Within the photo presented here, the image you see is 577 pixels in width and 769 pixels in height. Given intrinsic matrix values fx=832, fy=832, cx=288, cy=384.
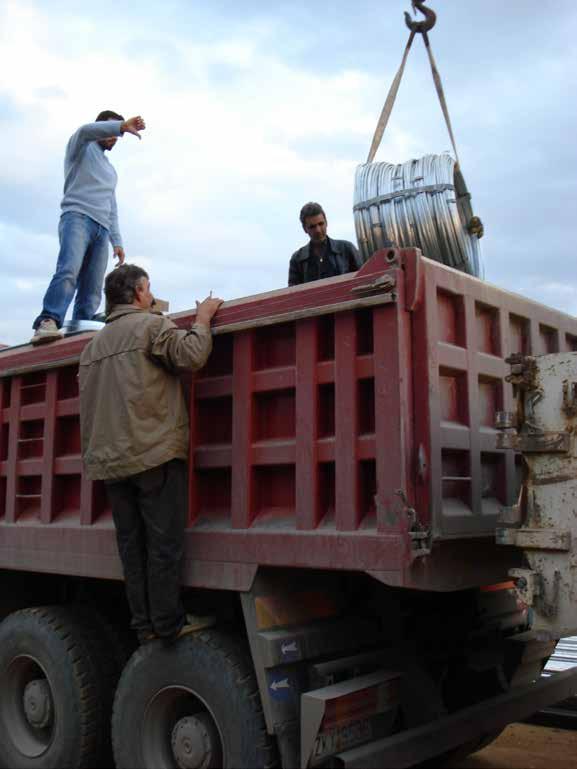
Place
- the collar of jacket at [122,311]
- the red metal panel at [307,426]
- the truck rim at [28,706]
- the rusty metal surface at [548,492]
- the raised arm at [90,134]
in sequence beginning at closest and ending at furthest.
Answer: the rusty metal surface at [548,492] → the red metal panel at [307,426] → the collar of jacket at [122,311] → the truck rim at [28,706] → the raised arm at [90,134]

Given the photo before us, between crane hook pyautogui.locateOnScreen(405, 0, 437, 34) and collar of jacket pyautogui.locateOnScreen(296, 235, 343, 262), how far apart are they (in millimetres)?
1383

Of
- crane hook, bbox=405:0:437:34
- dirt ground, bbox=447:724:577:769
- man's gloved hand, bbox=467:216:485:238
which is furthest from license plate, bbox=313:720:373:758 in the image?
crane hook, bbox=405:0:437:34

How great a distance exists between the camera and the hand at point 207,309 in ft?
12.6

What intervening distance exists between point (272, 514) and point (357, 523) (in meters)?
0.51

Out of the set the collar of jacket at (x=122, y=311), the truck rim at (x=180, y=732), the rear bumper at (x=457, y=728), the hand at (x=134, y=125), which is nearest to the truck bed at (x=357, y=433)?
the collar of jacket at (x=122, y=311)

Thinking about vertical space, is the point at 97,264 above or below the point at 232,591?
above

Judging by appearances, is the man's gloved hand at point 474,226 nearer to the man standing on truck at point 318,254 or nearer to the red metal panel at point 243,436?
the man standing on truck at point 318,254

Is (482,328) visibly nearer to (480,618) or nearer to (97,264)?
(480,618)

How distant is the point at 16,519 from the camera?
494 centimetres

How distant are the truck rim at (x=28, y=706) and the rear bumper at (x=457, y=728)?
2.00 m

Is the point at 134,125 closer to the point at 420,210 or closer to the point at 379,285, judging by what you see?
the point at 420,210

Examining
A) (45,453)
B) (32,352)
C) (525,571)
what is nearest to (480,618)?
(525,571)

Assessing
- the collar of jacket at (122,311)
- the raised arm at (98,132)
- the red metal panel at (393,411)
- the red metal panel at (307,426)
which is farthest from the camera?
the raised arm at (98,132)

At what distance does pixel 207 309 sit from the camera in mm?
3906
